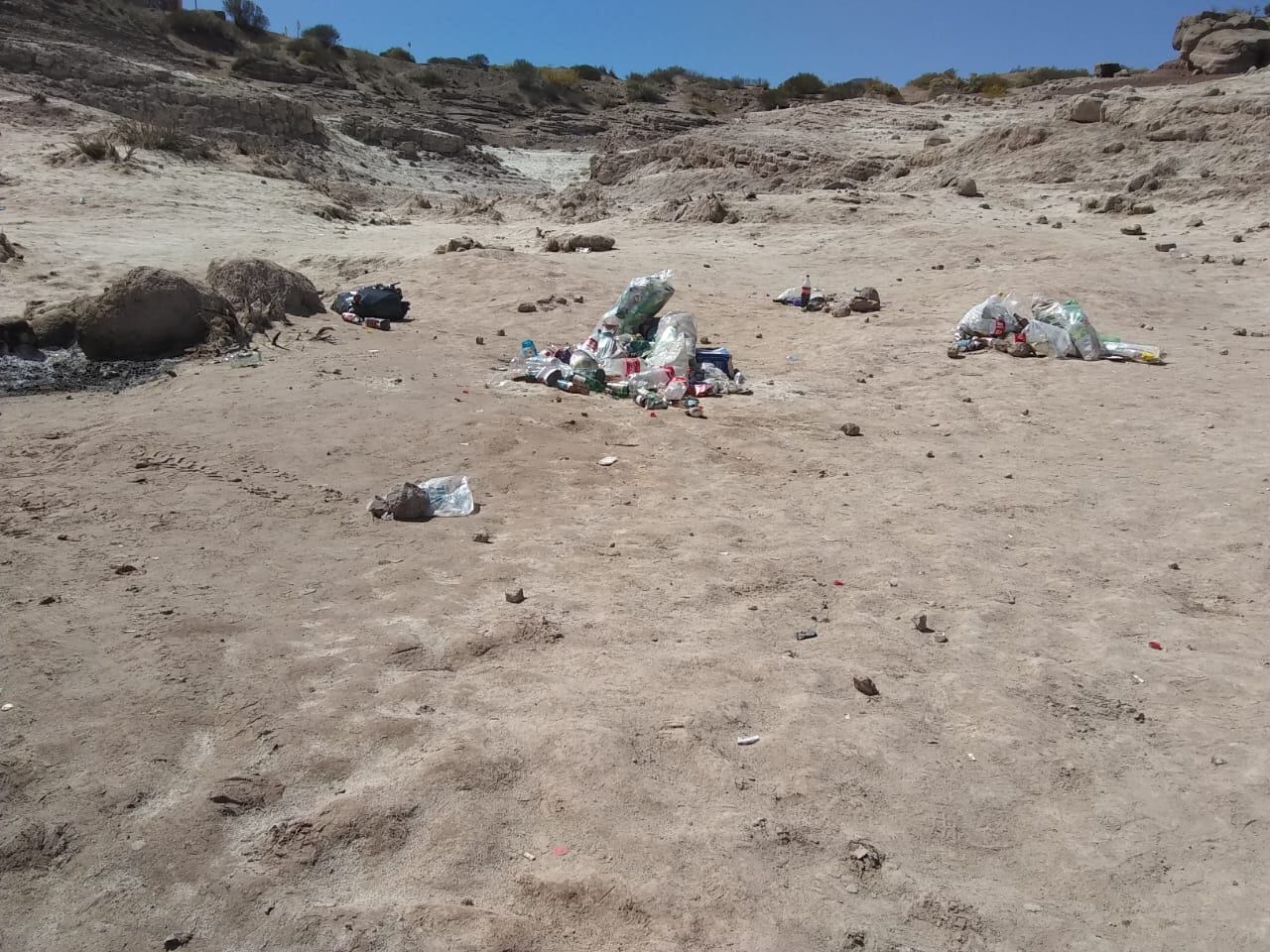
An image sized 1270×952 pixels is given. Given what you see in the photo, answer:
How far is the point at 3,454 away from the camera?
442 cm

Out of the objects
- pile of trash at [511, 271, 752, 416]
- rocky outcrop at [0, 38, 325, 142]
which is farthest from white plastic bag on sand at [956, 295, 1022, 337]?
rocky outcrop at [0, 38, 325, 142]

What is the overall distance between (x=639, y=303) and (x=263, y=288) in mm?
3178

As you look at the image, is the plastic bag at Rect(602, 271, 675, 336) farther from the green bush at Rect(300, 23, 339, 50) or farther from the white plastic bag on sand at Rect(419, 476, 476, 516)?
the green bush at Rect(300, 23, 339, 50)

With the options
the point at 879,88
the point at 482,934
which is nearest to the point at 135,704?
the point at 482,934

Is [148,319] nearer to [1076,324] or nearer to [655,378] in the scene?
[655,378]

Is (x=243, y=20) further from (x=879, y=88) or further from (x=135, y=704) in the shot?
(x=135, y=704)

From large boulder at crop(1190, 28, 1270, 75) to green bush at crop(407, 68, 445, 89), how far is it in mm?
23841

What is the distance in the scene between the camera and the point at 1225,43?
65.9 feet

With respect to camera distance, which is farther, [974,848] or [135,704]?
[135,704]

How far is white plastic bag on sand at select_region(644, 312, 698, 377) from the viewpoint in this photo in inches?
254

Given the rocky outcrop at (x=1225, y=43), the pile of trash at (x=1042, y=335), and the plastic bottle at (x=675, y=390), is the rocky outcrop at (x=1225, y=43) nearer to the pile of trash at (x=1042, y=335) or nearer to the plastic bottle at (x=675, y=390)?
the pile of trash at (x=1042, y=335)

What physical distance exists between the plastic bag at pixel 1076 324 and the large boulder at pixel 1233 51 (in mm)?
17393

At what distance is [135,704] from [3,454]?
8.73 feet

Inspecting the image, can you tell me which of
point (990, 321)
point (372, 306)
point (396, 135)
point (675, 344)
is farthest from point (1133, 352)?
point (396, 135)
